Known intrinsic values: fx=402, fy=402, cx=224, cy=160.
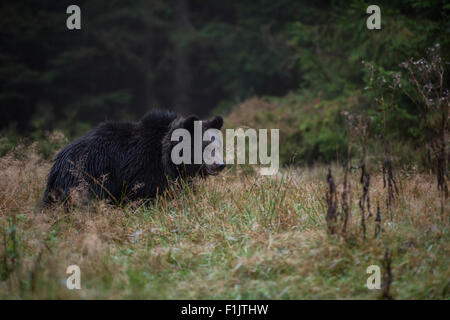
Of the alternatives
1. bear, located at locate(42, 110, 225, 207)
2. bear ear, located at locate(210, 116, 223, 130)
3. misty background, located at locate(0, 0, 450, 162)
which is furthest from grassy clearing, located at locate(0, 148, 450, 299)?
misty background, located at locate(0, 0, 450, 162)

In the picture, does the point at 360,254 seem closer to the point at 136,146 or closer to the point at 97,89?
the point at 136,146

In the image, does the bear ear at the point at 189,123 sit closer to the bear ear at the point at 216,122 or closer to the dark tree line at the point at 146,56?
the bear ear at the point at 216,122

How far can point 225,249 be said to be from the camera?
13.1 ft

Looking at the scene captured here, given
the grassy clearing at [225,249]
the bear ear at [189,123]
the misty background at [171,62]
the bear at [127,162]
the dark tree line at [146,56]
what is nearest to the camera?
the grassy clearing at [225,249]

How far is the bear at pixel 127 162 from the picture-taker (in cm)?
528

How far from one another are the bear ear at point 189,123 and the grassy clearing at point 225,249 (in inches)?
42.3

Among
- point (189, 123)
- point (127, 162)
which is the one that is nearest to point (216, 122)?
point (189, 123)

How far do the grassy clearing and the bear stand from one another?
1.58ft

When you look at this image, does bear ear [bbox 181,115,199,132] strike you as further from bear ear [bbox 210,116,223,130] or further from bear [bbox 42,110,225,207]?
bear ear [bbox 210,116,223,130]

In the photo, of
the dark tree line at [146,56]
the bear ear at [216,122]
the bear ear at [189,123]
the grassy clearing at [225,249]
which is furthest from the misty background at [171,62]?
the grassy clearing at [225,249]

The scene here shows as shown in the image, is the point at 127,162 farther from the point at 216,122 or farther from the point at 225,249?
the point at 225,249

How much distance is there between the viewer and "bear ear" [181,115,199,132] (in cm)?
560

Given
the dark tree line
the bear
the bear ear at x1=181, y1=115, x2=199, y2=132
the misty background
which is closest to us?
→ the bear
